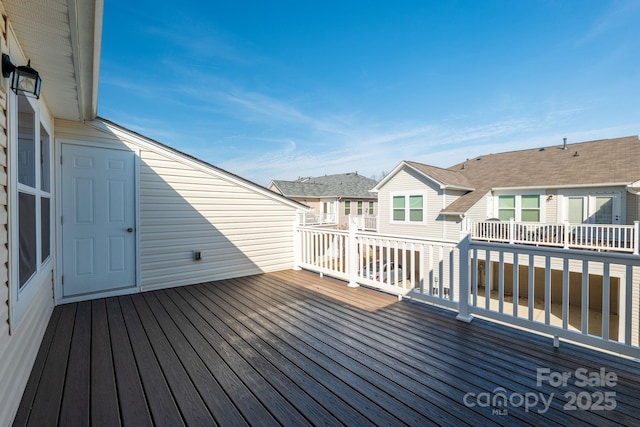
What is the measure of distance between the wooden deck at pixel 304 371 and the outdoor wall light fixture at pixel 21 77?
6.40 feet

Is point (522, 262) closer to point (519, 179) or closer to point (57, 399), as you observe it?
point (519, 179)

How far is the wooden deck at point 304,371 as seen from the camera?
5.09 ft

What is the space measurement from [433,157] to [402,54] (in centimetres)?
1384

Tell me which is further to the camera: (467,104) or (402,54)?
(467,104)

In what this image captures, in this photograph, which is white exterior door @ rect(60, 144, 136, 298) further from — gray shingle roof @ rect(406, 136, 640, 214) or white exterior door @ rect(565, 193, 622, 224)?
white exterior door @ rect(565, 193, 622, 224)

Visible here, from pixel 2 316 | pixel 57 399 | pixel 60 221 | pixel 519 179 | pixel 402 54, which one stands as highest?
pixel 402 54

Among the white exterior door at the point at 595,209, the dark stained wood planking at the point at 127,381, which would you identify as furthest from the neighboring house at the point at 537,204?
the dark stained wood planking at the point at 127,381

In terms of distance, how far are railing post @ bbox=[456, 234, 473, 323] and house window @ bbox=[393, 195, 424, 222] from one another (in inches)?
359

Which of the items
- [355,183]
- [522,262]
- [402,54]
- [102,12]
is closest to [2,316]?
[102,12]

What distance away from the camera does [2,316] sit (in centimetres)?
145

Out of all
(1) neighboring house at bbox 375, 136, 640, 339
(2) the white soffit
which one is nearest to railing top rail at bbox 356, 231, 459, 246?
(2) the white soffit

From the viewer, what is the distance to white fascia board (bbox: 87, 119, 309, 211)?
12.6 feet

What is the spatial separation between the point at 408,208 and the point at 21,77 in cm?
1177

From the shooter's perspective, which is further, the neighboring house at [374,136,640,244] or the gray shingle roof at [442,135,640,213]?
the gray shingle roof at [442,135,640,213]
